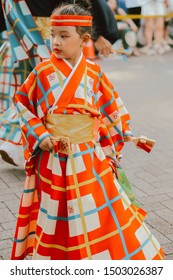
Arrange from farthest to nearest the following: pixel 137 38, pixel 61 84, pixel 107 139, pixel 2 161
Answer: pixel 137 38 < pixel 2 161 < pixel 107 139 < pixel 61 84

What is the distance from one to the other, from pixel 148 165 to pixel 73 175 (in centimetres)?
245

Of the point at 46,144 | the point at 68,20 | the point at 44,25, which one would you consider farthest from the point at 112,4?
the point at 46,144

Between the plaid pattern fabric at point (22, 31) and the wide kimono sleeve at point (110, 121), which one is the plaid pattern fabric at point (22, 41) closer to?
the plaid pattern fabric at point (22, 31)

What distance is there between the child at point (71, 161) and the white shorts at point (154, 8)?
9.99m

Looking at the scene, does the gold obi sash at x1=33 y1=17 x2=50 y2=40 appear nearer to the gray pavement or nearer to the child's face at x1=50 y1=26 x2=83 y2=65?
the gray pavement

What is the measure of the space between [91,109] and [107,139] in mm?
254

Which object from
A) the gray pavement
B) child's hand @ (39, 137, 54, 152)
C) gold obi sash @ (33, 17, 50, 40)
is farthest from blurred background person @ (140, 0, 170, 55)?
child's hand @ (39, 137, 54, 152)

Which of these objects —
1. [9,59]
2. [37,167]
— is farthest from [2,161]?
[37,167]

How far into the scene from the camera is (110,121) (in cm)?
318

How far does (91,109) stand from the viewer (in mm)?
2971

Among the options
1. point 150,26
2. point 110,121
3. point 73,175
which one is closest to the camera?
point 73,175

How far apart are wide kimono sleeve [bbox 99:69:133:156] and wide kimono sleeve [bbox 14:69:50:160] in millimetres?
336

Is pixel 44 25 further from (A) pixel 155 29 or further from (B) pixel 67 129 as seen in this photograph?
(A) pixel 155 29
